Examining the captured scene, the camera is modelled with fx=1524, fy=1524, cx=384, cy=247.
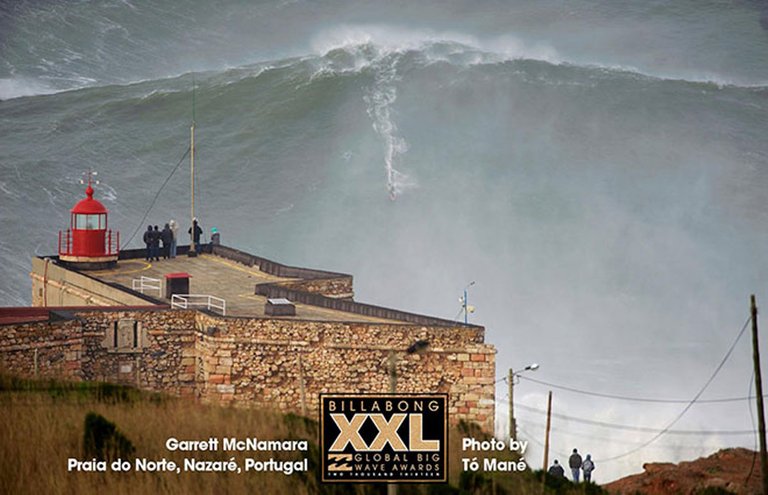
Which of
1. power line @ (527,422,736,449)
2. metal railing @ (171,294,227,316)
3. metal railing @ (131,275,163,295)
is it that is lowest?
power line @ (527,422,736,449)

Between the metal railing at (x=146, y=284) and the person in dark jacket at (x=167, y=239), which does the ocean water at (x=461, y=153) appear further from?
the metal railing at (x=146, y=284)

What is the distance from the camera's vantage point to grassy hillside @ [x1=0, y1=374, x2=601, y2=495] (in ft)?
57.4

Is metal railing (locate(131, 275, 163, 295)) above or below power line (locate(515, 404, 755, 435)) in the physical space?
above

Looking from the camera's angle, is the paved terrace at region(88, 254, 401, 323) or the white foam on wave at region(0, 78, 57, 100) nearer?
the paved terrace at region(88, 254, 401, 323)

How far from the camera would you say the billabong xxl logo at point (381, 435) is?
16281mm

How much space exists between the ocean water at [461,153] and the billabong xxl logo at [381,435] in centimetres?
4306

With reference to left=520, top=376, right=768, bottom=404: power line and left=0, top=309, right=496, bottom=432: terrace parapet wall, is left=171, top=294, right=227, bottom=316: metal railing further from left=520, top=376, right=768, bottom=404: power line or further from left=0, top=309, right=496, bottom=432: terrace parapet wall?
left=520, top=376, right=768, bottom=404: power line

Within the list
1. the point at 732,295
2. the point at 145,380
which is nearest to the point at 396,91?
the point at 732,295

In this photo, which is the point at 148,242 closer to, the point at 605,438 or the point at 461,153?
the point at 605,438

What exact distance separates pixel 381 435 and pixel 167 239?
2855 centimetres

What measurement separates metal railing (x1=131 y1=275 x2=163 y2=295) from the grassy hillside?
48.5 ft

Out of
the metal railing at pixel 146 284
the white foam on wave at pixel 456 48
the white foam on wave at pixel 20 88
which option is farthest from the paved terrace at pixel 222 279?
the white foam on wave at pixel 20 88

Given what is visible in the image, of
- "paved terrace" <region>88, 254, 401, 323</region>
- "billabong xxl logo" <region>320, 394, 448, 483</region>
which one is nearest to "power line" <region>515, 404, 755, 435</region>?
"paved terrace" <region>88, 254, 401, 323</region>

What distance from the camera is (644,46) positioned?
11531cm
